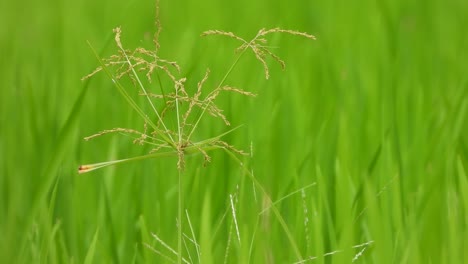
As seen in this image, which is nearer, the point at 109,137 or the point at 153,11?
the point at 109,137

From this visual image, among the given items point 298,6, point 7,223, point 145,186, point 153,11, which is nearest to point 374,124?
point 145,186

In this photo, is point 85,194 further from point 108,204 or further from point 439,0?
point 439,0

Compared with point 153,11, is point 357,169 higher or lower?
lower

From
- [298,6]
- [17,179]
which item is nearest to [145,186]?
[17,179]

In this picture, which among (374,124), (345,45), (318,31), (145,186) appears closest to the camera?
(145,186)

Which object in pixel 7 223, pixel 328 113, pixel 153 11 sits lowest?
pixel 7 223

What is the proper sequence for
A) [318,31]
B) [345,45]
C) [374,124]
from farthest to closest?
[318,31]
[345,45]
[374,124]

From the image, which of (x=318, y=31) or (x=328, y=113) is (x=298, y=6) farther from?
(x=328, y=113)
